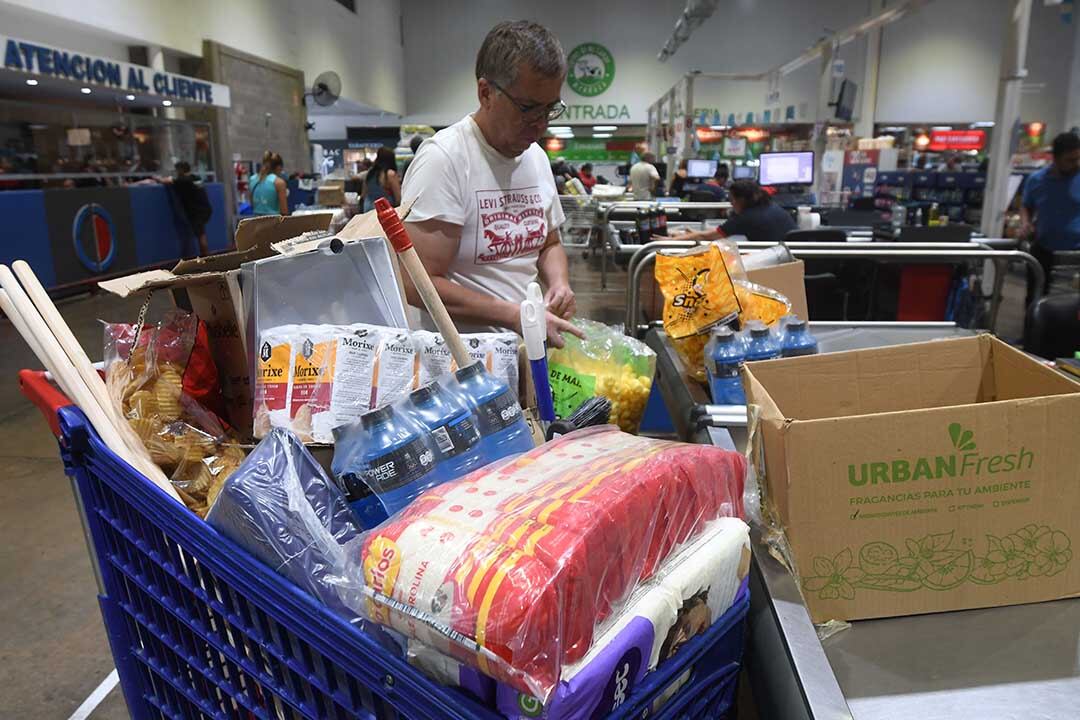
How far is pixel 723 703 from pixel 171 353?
38.5 inches

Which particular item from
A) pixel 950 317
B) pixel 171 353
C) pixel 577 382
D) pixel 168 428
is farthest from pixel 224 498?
pixel 950 317

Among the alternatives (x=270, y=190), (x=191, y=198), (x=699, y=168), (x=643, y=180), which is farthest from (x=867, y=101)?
(x=191, y=198)

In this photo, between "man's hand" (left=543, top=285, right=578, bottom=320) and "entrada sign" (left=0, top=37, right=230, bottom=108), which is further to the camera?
"entrada sign" (left=0, top=37, right=230, bottom=108)

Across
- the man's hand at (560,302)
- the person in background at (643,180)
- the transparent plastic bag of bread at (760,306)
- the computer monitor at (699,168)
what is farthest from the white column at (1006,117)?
the computer monitor at (699,168)

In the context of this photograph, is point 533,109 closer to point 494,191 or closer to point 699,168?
point 494,191

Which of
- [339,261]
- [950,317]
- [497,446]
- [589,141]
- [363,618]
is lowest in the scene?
[950,317]

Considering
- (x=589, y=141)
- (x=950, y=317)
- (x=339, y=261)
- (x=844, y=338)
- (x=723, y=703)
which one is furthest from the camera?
(x=589, y=141)

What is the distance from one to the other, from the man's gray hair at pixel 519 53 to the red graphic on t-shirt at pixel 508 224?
28cm

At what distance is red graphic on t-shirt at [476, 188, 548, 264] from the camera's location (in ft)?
5.98

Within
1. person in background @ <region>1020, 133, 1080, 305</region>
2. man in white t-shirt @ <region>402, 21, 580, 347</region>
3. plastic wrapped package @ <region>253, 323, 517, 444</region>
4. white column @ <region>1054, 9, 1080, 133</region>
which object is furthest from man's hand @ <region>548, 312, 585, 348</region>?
white column @ <region>1054, 9, 1080, 133</region>

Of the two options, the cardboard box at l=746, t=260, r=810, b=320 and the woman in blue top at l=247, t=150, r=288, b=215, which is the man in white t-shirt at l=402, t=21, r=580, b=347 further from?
the woman in blue top at l=247, t=150, r=288, b=215

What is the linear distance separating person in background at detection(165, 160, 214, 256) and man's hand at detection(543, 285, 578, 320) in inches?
373

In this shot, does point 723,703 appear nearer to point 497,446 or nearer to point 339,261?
point 497,446

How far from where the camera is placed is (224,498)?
82 centimetres
